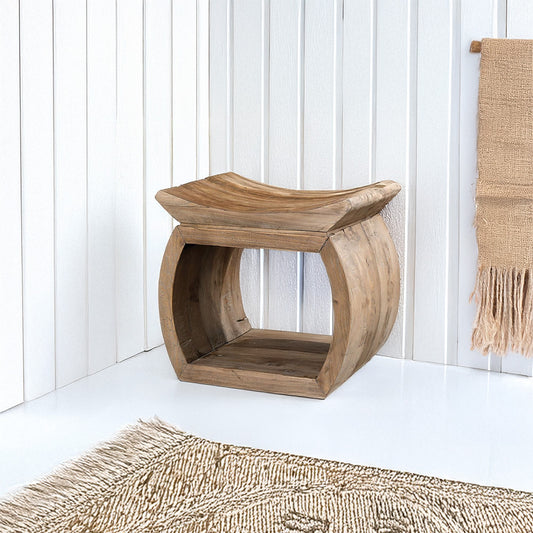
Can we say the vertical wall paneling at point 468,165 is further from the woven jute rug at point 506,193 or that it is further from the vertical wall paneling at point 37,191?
the vertical wall paneling at point 37,191

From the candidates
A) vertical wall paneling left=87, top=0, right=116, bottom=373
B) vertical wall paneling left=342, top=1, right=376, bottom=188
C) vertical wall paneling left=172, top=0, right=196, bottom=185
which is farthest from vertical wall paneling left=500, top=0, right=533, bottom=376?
vertical wall paneling left=87, top=0, right=116, bottom=373

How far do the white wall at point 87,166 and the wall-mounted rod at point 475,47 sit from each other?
642 millimetres

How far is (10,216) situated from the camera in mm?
1332

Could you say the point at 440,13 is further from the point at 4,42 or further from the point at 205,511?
the point at 205,511

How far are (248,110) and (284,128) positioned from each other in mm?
106

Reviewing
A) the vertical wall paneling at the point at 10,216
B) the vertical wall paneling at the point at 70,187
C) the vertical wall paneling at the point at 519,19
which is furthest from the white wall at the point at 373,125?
the vertical wall paneling at the point at 10,216

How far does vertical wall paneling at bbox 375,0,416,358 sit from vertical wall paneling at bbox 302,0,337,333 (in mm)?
111

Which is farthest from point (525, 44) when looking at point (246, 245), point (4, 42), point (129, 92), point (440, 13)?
point (4, 42)

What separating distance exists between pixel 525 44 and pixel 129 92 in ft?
2.66

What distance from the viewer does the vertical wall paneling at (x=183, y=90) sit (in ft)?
5.79

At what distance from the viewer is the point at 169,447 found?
3.88 feet

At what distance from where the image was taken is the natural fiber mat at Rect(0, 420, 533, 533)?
0.96m

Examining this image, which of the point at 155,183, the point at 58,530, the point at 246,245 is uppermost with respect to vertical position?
the point at 155,183

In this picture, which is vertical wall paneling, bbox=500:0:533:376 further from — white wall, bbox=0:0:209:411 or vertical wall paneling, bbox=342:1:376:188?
A: white wall, bbox=0:0:209:411
